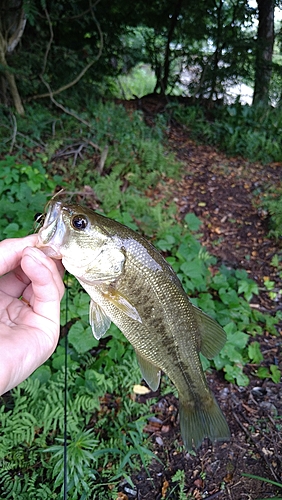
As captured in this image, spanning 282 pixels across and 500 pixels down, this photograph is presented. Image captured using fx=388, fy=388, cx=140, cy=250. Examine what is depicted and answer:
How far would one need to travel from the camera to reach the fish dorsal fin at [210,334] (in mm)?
1981

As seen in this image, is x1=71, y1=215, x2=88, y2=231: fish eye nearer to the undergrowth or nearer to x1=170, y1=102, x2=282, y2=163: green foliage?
the undergrowth

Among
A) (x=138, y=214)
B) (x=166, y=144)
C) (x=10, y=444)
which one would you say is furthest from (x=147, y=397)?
(x=166, y=144)

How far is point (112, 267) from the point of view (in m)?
1.74

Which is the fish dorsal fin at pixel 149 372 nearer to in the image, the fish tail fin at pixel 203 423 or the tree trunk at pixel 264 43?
the fish tail fin at pixel 203 423

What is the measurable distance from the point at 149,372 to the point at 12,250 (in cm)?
94

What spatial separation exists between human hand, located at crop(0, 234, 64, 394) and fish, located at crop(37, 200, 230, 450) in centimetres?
11

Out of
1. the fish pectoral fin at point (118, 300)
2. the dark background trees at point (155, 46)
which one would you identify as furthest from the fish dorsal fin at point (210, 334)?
the dark background trees at point (155, 46)

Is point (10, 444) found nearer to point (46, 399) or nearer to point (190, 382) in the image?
point (46, 399)

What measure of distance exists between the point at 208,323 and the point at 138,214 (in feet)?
11.2

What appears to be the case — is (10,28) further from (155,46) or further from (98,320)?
(98,320)

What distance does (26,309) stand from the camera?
1899 millimetres

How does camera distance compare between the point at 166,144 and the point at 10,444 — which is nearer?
the point at 10,444

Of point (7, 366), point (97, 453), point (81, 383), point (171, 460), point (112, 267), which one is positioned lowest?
point (171, 460)

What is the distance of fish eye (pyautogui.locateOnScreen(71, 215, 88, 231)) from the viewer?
1656 mm
